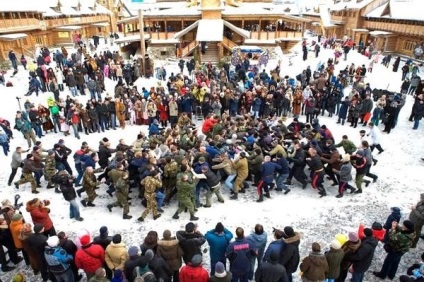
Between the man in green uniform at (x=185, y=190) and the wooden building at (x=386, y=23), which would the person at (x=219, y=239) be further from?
the wooden building at (x=386, y=23)

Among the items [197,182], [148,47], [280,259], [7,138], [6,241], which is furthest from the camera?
[148,47]

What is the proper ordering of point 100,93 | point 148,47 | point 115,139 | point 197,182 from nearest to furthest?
1. point 197,182
2. point 115,139
3. point 100,93
4. point 148,47

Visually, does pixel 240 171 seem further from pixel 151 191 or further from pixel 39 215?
pixel 39 215

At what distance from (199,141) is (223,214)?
120 inches

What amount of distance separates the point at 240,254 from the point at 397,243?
318 centimetres

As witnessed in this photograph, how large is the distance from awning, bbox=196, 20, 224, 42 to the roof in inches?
762

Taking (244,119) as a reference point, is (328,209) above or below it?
below

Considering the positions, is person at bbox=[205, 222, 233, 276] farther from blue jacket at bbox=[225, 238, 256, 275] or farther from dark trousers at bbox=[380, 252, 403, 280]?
dark trousers at bbox=[380, 252, 403, 280]

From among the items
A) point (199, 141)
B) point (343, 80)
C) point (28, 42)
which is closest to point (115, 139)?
point (199, 141)

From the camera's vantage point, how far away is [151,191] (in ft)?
27.5

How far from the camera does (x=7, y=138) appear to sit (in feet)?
41.3

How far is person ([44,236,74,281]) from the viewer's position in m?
5.75

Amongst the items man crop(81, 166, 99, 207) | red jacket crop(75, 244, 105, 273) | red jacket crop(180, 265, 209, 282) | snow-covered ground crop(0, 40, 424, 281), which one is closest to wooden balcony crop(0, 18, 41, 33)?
snow-covered ground crop(0, 40, 424, 281)

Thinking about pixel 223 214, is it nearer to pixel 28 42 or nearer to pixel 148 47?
pixel 148 47
